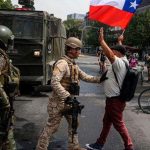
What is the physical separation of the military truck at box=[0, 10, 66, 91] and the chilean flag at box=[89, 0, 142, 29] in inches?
198

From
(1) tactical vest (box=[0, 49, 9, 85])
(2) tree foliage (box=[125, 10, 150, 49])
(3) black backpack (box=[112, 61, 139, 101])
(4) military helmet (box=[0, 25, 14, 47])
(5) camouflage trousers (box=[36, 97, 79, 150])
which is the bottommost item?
(2) tree foliage (box=[125, 10, 150, 49])

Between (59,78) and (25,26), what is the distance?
25.2 ft

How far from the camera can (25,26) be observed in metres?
13.9

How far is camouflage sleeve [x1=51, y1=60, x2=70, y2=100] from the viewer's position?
6.35m

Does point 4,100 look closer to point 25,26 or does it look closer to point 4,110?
point 4,110

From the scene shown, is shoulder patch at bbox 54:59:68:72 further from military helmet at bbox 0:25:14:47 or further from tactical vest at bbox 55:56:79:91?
military helmet at bbox 0:25:14:47

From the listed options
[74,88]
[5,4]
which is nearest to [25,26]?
[74,88]

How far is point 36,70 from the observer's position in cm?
1374

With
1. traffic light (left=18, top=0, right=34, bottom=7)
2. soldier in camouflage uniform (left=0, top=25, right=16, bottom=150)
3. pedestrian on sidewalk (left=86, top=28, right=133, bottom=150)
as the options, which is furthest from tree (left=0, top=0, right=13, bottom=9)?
soldier in camouflage uniform (left=0, top=25, right=16, bottom=150)

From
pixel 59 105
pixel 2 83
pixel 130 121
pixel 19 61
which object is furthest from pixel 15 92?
pixel 19 61

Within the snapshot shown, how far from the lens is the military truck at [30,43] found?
1361cm

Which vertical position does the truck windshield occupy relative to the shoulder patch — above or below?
above

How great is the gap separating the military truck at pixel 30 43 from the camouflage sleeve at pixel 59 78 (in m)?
7.05

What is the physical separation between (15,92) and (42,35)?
771cm
